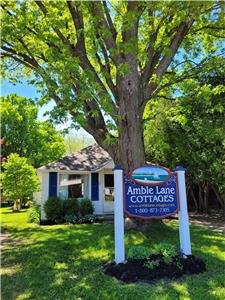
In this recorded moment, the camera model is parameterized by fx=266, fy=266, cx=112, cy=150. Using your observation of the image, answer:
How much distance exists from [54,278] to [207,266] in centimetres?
296

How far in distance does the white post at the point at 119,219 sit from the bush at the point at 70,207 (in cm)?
814

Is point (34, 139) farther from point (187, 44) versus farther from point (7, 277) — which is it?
point (7, 277)

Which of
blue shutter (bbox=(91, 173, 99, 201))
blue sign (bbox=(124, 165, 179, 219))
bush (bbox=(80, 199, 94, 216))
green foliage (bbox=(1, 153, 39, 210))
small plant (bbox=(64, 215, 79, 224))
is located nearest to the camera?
blue sign (bbox=(124, 165, 179, 219))

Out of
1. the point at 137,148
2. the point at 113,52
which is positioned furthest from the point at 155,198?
the point at 113,52

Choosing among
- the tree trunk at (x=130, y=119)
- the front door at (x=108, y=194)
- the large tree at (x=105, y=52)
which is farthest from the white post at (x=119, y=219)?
the front door at (x=108, y=194)

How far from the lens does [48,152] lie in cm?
3297

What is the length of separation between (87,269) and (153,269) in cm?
137

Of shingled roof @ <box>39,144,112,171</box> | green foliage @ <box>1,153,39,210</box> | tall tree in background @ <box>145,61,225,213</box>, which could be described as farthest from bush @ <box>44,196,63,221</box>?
green foliage @ <box>1,153,39,210</box>

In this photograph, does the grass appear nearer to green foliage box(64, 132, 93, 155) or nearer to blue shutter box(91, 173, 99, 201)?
blue shutter box(91, 173, 99, 201)

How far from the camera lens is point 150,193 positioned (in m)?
5.56

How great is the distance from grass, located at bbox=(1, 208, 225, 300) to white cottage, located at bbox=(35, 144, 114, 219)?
4955 mm

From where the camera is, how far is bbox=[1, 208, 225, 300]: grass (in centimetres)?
407

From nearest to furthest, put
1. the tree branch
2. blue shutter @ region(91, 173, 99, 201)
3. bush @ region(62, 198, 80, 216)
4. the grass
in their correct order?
the grass → the tree branch → bush @ region(62, 198, 80, 216) → blue shutter @ region(91, 173, 99, 201)

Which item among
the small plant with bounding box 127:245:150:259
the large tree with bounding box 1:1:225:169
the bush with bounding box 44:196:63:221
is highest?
A: the large tree with bounding box 1:1:225:169
